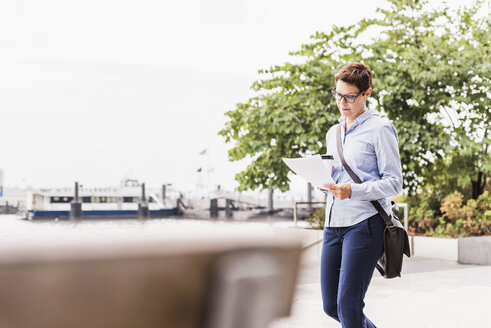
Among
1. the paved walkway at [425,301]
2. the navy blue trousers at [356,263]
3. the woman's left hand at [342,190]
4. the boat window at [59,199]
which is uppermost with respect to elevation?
the woman's left hand at [342,190]

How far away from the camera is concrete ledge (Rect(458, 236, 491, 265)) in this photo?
8.40 metres

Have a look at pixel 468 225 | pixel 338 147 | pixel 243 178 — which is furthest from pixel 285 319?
pixel 243 178

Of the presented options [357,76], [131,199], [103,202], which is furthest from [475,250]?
[103,202]

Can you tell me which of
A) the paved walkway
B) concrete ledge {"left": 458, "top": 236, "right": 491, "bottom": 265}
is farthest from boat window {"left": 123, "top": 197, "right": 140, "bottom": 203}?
the paved walkway

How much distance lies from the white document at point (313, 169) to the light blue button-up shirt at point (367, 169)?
0.11m

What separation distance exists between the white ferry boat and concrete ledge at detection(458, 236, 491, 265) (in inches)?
2071

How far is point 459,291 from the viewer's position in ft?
19.8

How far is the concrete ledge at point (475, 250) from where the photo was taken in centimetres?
840

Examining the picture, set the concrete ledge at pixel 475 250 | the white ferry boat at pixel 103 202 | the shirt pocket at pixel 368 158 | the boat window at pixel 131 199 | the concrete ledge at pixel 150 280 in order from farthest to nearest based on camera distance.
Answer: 1. the boat window at pixel 131 199
2. the white ferry boat at pixel 103 202
3. the concrete ledge at pixel 475 250
4. the shirt pocket at pixel 368 158
5. the concrete ledge at pixel 150 280

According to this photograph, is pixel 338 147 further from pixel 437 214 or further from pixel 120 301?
pixel 437 214

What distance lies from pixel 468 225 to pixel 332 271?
7375 mm

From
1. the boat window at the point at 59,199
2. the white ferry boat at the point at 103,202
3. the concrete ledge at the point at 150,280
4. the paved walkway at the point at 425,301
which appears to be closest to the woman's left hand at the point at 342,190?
the concrete ledge at the point at 150,280

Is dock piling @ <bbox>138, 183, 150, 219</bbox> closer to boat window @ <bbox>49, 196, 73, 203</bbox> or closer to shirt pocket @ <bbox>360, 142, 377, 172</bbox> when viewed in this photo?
boat window @ <bbox>49, 196, 73, 203</bbox>

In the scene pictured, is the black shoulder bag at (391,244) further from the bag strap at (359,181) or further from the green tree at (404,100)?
the green tree at (404,100)
